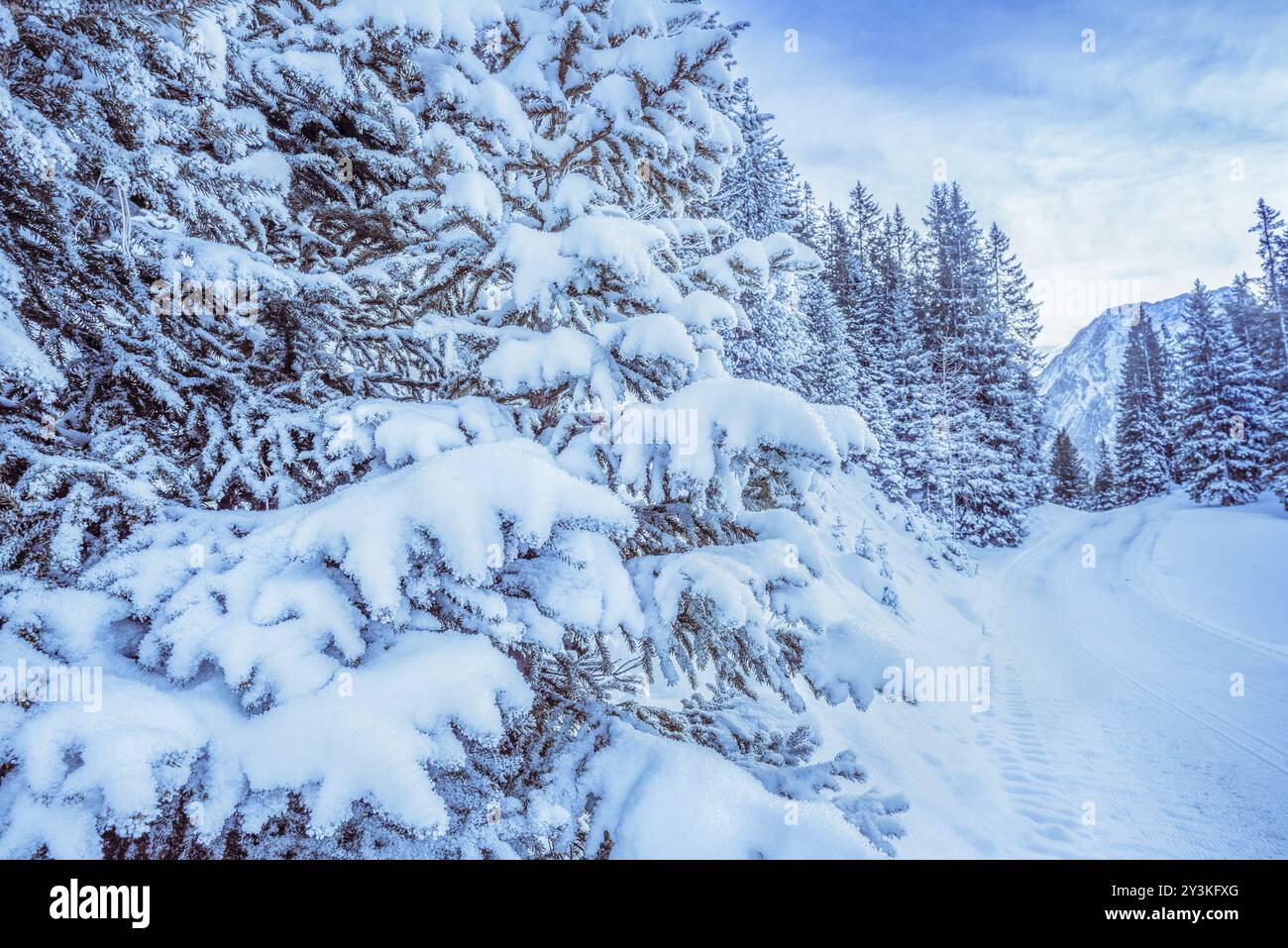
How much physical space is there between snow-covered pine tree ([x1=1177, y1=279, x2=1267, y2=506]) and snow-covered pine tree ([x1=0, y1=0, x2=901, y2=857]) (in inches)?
1797

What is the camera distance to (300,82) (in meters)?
2.85

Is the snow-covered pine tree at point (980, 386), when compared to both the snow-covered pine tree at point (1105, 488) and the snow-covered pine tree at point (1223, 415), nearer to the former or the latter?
the snow-covered pine tree at point (1223, 415)

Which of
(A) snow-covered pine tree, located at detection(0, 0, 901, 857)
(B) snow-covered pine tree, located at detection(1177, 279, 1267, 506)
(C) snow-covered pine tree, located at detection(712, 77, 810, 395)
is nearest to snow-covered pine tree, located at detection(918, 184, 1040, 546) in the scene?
(B) snow-covered pine tree, located at detection(1177, 279, 1267, 506)

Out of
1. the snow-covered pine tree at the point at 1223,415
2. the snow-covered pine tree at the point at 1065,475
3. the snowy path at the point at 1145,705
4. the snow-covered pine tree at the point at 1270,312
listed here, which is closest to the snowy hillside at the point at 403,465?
the snowy path at the point at 1145,705

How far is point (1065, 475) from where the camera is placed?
5447 centimetres

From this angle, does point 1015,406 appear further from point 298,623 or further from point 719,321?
point 298,623

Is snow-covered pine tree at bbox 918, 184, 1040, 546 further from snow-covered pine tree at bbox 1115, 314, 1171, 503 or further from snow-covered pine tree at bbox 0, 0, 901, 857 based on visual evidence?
snow-covered pine tree at bbox 0, 0, 901, 857

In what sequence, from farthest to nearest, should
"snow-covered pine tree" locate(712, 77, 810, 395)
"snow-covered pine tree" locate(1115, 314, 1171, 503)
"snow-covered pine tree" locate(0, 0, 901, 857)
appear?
"snow-covered pine tree" locate(1115, 314, 1171, 503)
"snow-covered pine tree" locate(712, 77, 810, 395)
"snow-covered pine tree" locate(0, 0, 901, 857)

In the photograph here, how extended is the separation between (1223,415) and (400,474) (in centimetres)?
4900

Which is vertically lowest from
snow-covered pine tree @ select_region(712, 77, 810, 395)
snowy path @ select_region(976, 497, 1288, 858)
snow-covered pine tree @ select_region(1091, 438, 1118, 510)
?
snowy path @ select_region(976, 497, 1288, 858)

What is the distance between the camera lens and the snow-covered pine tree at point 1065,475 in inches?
2125

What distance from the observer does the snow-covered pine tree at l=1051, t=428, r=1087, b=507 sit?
54.0m

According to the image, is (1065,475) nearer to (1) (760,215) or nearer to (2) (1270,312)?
(2) (1270,312)
